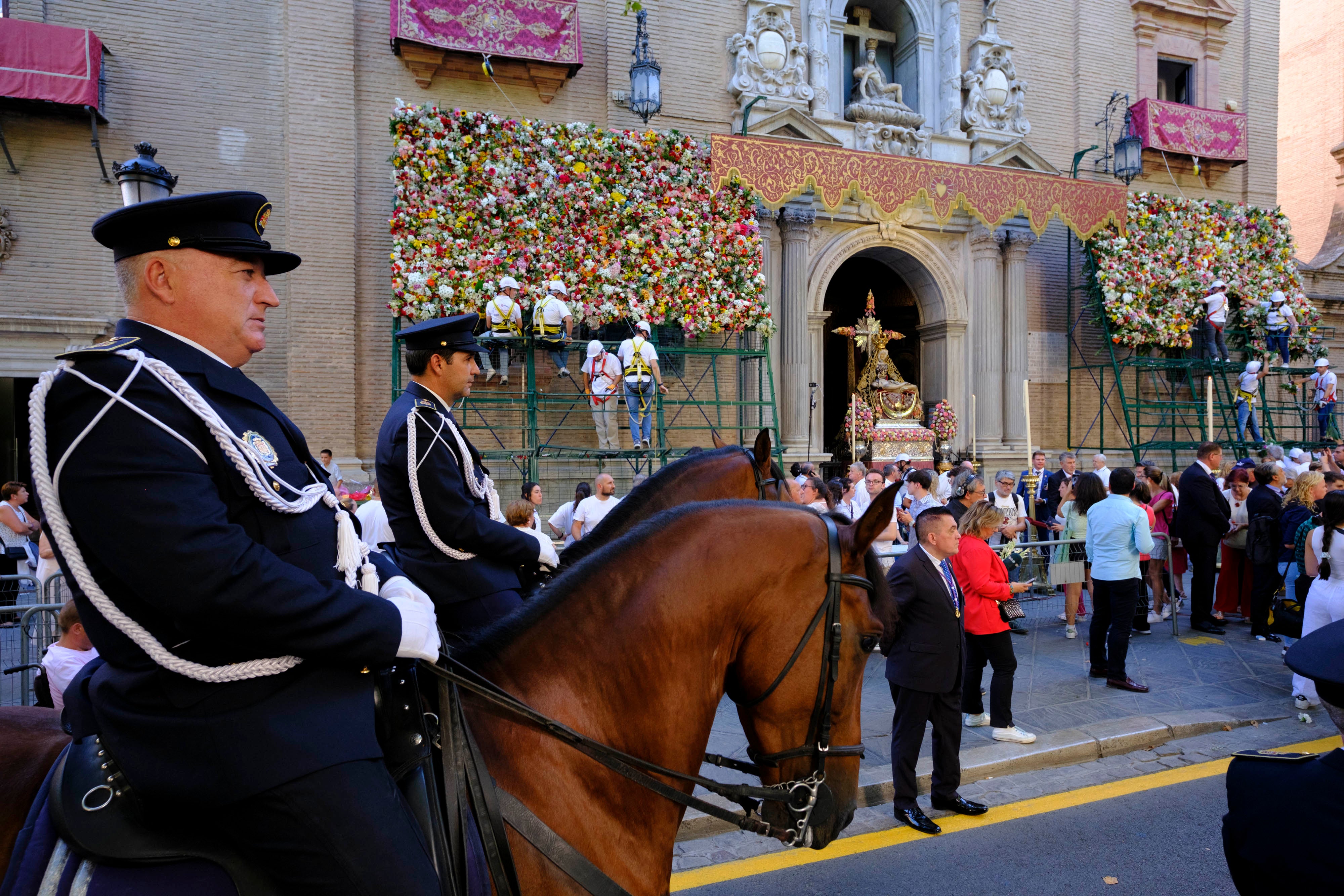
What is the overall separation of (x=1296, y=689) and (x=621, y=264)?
409 inches

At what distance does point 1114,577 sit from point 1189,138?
16.1m

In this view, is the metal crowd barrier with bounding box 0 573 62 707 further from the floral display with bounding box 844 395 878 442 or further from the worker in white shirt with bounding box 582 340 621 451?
the floral display with bounding box 844 395 878 442

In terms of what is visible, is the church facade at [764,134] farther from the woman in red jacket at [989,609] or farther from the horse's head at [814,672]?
the horse's head at [814,672]

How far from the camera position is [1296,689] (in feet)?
21.3

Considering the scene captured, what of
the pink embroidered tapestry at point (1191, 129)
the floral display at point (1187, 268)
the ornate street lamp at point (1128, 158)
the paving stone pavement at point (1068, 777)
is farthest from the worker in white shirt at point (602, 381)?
the pink embroidered tapestry at point (1191, 129)

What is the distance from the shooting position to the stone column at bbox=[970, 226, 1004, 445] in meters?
16.8

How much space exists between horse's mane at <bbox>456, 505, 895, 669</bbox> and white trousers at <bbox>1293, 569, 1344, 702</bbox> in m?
5.73

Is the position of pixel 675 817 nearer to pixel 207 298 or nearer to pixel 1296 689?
pixel 207 298

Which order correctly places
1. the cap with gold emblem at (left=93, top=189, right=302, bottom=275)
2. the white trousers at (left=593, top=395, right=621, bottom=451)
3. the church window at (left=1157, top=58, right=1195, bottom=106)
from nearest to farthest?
the cap with gold emblem at (left=93, top=189, right=302, bottom=275), the white trousers at (left=593, top=395, right=621, bottom=451), the church window at (left=1157, top=58, right=1195, bottom=106)

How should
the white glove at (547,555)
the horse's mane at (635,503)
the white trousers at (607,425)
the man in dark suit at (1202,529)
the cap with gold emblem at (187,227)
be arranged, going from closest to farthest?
1. the cap with gold emblem at (187,227)
2. the horse's mane at (635,503)
3. the white glove at (547,555)
4. the man in dark suit at (1202,529)
5. the white trousers at (607,425)

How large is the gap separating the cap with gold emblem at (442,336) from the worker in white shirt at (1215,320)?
58.8ft

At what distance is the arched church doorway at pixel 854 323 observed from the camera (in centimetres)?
1811

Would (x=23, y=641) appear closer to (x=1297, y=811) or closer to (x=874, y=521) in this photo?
(x=874, y=521)

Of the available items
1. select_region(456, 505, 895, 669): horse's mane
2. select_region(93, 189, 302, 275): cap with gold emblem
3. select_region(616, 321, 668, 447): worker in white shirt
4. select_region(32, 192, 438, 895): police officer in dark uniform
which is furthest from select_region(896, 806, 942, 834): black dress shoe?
select_region(616, 321, 668, 447): worker in white shirt
